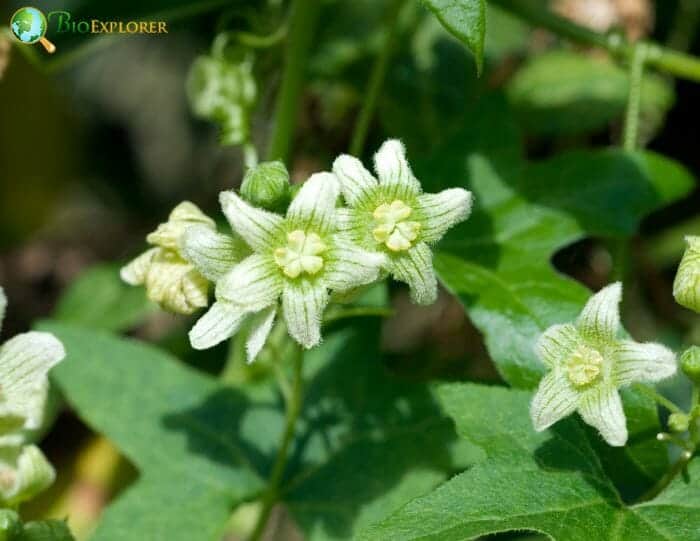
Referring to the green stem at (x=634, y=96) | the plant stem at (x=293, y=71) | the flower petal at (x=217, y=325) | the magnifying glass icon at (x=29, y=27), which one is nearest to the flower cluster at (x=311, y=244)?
the flower petal at (x=217, y=325)

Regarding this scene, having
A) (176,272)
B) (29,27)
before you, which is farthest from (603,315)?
(29,27)

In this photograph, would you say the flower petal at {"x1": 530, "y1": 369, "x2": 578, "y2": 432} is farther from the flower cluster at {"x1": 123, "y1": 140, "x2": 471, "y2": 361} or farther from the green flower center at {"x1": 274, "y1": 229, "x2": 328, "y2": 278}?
the green flower center at {"x1": 274, "y1": 229, "x2": 328, "y2": 278}

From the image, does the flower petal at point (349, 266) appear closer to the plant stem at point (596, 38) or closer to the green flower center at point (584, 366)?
the green flower center at point (584, 366)

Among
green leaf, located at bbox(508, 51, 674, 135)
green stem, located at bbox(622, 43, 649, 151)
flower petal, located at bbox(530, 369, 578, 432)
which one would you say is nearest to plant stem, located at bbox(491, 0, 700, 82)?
green stem, located at bbox(622, 43, 649, 151)

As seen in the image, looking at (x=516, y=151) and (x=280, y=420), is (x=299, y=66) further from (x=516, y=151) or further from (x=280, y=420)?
(x=280, y=420)

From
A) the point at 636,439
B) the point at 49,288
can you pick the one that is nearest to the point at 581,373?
the point at 636,439

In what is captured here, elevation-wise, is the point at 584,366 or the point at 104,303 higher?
the point at 584,366

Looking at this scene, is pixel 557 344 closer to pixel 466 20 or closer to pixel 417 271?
pixel 417 271
